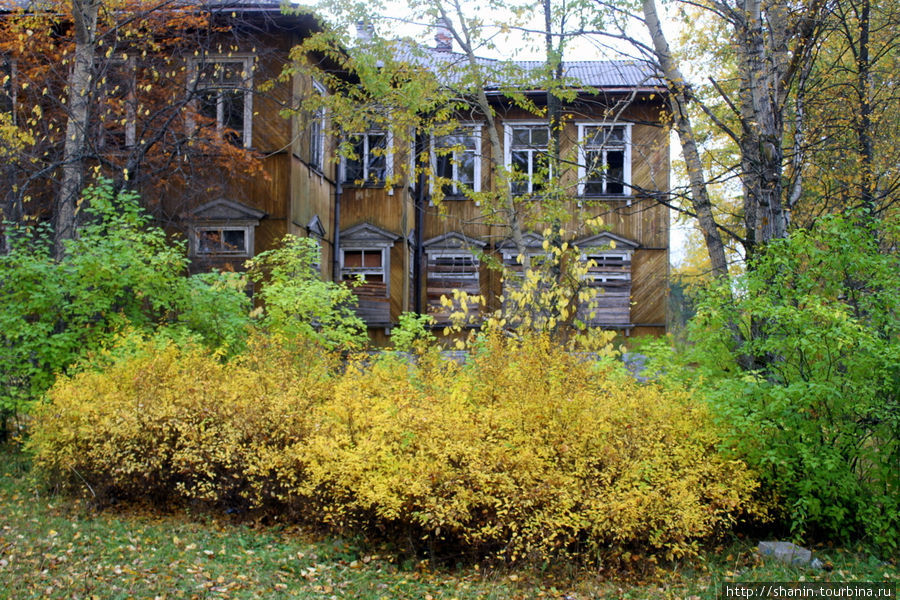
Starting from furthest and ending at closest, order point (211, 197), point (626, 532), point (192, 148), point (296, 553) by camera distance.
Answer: point (211, 197) → point (192, 148) → point (296, 553) → point (626, 532)

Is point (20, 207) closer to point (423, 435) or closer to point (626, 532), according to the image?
point (423, 435)

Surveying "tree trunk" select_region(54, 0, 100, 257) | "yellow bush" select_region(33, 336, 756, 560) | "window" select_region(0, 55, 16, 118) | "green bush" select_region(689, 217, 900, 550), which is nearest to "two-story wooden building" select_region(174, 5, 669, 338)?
"window" select_region(0, 55, 16, 118)

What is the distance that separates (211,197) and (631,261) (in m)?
10.1

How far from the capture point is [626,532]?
5941mm

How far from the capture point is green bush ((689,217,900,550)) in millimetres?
6590

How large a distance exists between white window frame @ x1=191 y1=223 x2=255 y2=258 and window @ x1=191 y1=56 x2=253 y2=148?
168 cm

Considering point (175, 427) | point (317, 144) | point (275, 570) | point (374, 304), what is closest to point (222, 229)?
point (317, 144)

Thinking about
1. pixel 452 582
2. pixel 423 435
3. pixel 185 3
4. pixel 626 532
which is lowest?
pixel 452 582

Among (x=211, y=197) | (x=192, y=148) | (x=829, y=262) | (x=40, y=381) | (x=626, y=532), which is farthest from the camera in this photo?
(x=211, y=197)

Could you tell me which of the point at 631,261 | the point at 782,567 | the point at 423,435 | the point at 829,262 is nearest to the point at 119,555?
the point at 423,435

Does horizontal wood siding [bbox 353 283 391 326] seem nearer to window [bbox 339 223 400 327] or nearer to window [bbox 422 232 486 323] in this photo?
window [bbox 339 223 400 327]

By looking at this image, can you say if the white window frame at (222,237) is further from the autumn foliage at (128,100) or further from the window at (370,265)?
the window at (370,265)

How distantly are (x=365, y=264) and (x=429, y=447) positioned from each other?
12920mm

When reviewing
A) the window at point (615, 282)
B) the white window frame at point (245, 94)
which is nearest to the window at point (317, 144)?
the white window frame at point (245, 94)
